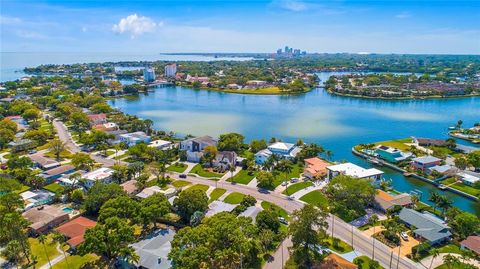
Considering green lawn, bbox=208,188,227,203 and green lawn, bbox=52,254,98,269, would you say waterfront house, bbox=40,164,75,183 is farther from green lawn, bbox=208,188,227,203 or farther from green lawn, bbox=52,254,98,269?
green lawn, bbox=208,188,227,203

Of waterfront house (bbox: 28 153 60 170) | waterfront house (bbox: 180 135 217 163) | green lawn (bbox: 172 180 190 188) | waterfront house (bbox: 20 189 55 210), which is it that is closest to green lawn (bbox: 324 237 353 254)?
green lawn (bbox: 172 180 190 188)

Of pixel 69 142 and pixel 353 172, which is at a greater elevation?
pixel 353 172

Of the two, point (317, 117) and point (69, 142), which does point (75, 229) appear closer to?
point (69, 142)

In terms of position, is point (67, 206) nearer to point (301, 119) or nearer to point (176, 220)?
point (176, 220)

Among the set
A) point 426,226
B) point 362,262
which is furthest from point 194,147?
point 426,226

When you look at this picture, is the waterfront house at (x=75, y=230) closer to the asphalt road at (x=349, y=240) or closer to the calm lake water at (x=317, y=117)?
the asphalt road at (x=349, y=240)

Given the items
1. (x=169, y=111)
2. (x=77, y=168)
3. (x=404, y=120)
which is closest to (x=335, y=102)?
(x=404, y=120)

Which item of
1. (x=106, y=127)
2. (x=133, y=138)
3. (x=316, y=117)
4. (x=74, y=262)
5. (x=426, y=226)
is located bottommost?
(x=74, y=262)

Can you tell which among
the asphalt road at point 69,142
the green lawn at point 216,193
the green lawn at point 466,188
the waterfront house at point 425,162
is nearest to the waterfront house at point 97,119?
the asphalt road at point 69,142
